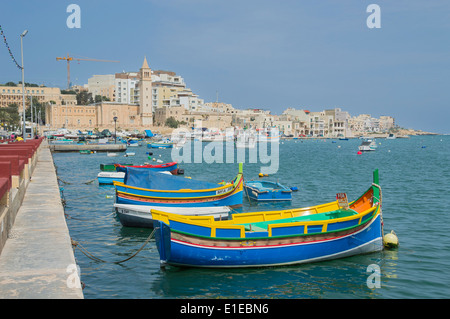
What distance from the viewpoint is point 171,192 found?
19406 millimetres

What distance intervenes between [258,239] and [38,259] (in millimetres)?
6335

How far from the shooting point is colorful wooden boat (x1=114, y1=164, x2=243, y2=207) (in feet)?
61.9

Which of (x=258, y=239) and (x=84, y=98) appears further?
(x=84, y=98)

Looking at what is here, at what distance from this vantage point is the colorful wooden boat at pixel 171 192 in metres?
18.9

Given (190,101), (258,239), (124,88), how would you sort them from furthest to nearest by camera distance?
(190,101) < (124,88) < (258,239)

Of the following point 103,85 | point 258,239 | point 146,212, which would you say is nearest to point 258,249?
point 258,239

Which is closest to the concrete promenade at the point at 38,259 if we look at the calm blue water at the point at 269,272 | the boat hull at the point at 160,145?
the calm blue water at the point at 269,272

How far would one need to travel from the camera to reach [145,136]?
397ft

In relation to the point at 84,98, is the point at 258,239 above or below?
below

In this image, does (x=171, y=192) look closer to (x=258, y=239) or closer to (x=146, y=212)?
(x=146, y=212)

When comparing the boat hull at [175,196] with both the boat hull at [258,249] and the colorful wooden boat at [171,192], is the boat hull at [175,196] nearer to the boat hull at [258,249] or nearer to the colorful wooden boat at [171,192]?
the colorful wooden boat at [171,192]
